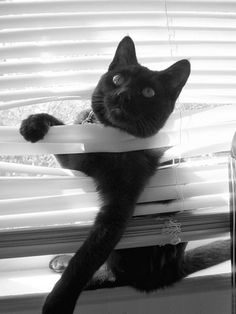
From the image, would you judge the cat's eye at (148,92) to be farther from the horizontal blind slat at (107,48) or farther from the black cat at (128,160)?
the horizontal blind slat at (107,48)

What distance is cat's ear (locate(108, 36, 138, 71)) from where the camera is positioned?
3.69ft

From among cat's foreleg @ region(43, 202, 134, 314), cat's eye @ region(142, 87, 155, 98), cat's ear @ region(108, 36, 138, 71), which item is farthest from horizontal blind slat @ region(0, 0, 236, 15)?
cat's foreleg @ region(43, 202, 134, 314)

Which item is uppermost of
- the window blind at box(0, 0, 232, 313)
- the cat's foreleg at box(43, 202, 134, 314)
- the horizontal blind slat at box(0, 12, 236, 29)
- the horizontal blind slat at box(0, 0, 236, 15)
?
the horizontal blind slat at box(0, 0, 236, 15)

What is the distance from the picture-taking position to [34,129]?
1.04 meters

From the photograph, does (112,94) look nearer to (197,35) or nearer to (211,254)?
(197,35)

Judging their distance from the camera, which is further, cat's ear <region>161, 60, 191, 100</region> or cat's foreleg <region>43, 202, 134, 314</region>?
cat's ear <region>161, 60, 191, 100</region>

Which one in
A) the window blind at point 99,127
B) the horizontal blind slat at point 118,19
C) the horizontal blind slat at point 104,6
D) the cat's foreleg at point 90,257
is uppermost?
the horizontal blind slat at point 104,6

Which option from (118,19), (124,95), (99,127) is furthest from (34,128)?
(118,19)

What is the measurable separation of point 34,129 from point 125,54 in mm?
358

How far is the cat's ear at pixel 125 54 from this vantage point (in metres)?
1.12

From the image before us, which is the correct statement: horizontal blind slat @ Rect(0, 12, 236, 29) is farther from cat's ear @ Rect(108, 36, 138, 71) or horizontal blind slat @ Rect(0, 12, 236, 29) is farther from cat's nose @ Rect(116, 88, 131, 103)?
cat's nose @ Rect(116, 88, 131, 103)

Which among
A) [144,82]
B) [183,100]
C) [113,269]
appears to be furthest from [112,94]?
[113,269]

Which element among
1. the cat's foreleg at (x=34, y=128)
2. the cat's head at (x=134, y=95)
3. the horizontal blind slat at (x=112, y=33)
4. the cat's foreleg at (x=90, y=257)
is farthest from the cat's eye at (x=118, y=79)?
the cat's foreleg at (x=90, y=257)

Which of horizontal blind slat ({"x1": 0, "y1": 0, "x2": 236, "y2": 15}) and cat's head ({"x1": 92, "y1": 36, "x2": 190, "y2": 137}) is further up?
horizontal blind slat ({"x1": 0, "y1": 0, "x2": 236, "y2": 15})
